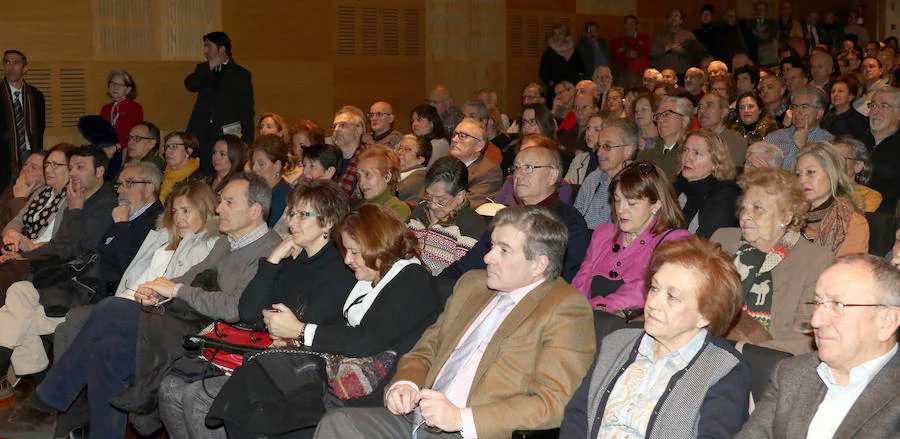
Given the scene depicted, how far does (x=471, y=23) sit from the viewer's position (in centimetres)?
1146

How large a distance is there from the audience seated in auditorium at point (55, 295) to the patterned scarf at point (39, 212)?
2.98ft

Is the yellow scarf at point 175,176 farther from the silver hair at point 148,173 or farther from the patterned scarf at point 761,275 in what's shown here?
the patterned scarf at point 761,275

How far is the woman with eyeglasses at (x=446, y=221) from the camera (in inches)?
180

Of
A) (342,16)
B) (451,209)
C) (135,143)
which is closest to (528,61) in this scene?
(342,16)

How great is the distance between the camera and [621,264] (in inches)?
151

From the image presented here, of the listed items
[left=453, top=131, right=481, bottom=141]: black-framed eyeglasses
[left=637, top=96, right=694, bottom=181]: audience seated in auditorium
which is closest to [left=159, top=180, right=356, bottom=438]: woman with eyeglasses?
[left=453, top=131, right=481, bottom=141]: black-framed eyeglasses

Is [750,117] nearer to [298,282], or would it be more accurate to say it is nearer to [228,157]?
[228,157]

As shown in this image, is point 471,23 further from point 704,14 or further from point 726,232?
point 726,232

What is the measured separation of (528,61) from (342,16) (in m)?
2.82

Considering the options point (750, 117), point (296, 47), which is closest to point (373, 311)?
point (750, 117)

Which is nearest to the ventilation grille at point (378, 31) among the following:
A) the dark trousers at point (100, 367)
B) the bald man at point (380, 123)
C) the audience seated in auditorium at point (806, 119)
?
the bald man at point (380, 123)

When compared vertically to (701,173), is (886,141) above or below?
above

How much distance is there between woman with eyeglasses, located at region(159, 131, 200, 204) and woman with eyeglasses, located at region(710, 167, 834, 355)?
4.24 metres

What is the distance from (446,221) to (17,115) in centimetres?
520
